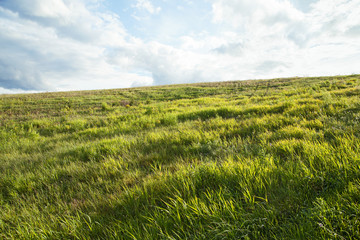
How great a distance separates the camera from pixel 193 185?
1.82 meters

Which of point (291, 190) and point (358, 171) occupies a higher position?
point (358, 171)

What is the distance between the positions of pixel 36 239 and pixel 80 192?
0.71 meters

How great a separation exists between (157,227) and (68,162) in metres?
3.15

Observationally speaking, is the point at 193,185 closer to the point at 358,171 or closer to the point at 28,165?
the point at 358,171

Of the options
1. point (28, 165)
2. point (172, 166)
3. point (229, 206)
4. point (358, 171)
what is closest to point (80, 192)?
point (172, 166)

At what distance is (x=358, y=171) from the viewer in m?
1.51

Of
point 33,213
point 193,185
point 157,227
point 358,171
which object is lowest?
point 33,213

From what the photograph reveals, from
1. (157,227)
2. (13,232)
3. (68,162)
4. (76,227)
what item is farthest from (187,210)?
(68,162)

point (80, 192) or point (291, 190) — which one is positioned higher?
point (291, 190)

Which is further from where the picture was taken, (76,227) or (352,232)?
Result: (76,227)

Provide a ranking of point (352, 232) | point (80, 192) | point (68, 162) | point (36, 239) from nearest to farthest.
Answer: point (352, 232), point (36, 239), point (80, 192), point (68, 162)

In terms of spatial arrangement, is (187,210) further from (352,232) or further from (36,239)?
(36,239)

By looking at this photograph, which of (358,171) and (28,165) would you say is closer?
(358,171)

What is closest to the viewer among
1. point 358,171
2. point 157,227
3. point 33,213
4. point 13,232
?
point 157,227
